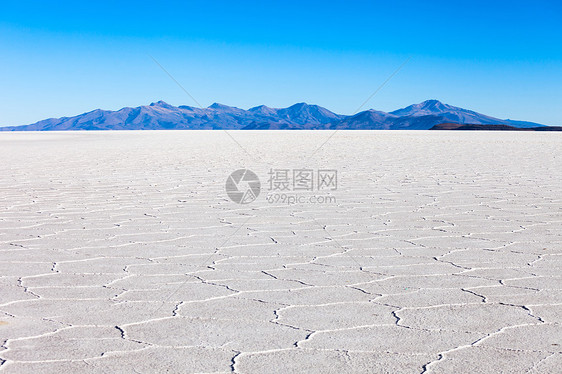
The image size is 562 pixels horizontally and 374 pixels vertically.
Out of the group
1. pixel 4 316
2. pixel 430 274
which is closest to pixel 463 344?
pixel 430 274

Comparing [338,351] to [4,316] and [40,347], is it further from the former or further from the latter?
[4,316]

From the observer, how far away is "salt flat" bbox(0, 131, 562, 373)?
2.07 m

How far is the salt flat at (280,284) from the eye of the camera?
6.79ft

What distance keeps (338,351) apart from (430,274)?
1162 millimetres
